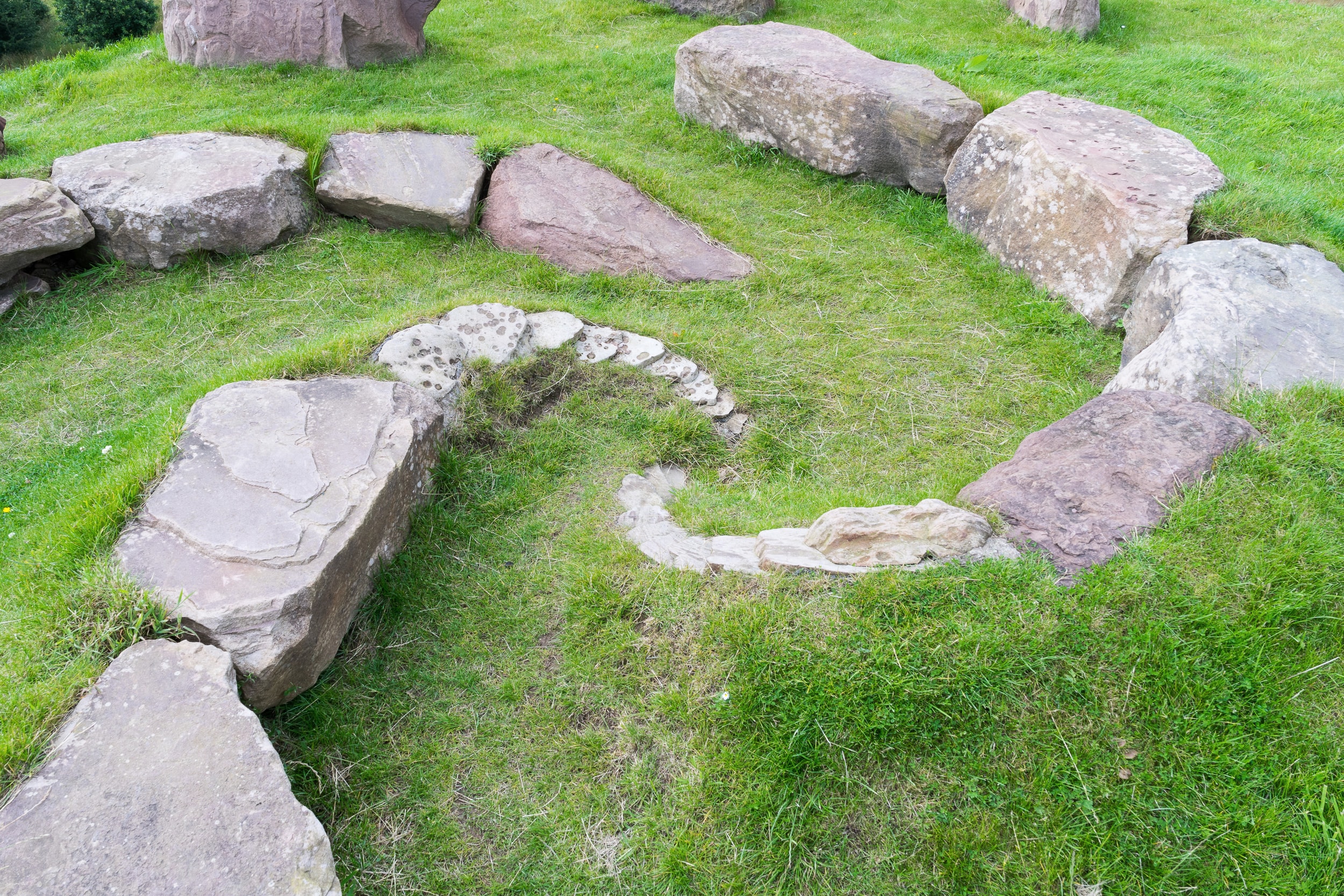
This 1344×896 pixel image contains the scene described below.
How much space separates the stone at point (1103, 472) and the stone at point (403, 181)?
4.46m

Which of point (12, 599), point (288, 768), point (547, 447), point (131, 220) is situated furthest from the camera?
point (131, 220)

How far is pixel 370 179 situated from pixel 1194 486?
5.91 meters

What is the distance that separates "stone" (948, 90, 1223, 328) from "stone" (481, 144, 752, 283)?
1.87m

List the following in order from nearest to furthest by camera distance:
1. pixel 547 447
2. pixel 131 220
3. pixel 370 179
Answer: pixel 547 447, pixel 131 220, pixel 370 179

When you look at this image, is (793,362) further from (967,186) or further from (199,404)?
(199,404)

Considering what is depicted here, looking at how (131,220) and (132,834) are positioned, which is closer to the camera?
(132,834)

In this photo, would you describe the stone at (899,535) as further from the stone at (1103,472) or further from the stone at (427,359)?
the stone at (427,359)

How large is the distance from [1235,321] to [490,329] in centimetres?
410

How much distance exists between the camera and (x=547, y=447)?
478 centimetres

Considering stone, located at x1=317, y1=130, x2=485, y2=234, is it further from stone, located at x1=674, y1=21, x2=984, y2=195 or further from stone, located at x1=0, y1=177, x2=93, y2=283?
stone, located at x1=674, y1=21, x2=984, y2=195

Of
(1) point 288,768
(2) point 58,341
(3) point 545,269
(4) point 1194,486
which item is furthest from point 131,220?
(4) point 1194,486

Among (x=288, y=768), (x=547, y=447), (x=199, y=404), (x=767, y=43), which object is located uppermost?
(x=767, y=43)

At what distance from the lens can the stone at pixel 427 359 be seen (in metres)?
4.72

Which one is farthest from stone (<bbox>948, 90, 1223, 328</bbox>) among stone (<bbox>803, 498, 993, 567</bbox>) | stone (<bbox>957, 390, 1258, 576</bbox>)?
stone (<bbox>803, 498, 993, 567</bbox>)
